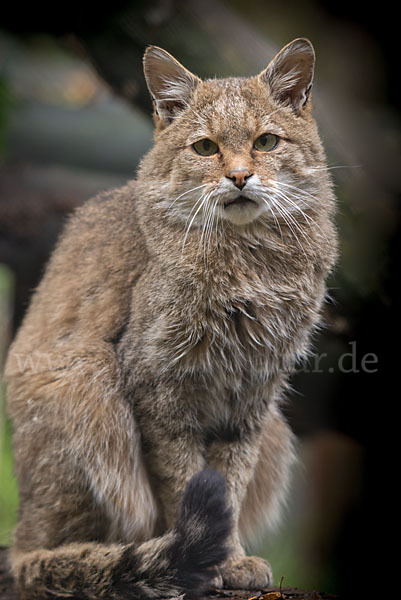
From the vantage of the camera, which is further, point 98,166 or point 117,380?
point 98,166

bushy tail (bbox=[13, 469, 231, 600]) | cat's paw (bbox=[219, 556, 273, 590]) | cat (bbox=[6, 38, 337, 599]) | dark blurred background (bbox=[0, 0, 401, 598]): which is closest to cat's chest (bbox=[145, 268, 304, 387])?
cat (bbox=[6, 38, 337, 599])

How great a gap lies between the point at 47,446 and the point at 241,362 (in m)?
0.67

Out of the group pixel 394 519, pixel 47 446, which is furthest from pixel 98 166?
pixel 394 519

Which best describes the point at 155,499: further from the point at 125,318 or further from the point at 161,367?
the point at 125,318

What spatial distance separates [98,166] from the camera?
3451 mm

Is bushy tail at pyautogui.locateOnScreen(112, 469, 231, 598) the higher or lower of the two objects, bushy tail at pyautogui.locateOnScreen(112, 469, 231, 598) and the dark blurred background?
the lower

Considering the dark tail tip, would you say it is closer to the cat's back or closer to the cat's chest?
the cat's chest

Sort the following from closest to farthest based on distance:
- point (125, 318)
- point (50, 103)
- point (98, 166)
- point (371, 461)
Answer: point (125, 318) → point (371, 461) → point (98, 166) → point (50, 103)

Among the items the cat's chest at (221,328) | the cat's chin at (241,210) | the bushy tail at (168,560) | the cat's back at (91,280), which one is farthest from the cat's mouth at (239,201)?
the bushy tail at (168,560)

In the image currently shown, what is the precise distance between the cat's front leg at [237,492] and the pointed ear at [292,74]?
1.06 m

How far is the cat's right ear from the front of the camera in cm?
165

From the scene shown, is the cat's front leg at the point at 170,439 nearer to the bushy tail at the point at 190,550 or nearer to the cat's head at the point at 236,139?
the bushy tail at the point at 190,550

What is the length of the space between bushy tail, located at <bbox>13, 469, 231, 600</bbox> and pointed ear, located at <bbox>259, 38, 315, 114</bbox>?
41.6 inches

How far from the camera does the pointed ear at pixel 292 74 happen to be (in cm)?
161
